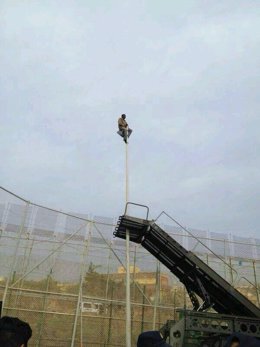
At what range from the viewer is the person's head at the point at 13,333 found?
283 cm

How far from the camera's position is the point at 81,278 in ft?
47.2

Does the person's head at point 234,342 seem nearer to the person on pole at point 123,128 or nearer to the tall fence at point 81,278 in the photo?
the person on pole at point 123,128

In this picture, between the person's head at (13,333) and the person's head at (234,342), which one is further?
the person's head at (234,342)

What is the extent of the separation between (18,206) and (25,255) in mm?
2303

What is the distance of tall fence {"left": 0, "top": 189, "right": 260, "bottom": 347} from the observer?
544 inches

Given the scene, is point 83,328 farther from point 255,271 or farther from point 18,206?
point 255,271

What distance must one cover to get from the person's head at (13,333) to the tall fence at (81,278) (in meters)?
10.2

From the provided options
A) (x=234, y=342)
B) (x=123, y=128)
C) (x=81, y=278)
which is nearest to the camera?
(x=234, y=342)

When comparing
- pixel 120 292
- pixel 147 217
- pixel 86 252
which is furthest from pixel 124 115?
pixel 120 292

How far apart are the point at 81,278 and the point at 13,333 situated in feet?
39.2

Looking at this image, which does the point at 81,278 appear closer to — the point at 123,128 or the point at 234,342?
the point at 123,128

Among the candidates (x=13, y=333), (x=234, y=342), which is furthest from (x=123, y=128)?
(x=13, y=333)

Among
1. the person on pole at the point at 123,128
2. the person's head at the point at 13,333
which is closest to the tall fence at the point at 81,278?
the person on pole at the point at 123,128

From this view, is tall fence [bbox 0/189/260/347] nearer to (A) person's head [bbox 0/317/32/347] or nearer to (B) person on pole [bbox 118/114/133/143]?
(B) person on pole [bbox 118/114/133/143]
